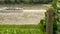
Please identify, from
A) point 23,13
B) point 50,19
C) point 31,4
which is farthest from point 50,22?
point 31,4

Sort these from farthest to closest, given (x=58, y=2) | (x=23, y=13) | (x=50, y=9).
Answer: (x=23, y=13) → (x=58, y=2) → (x=50, y=9)

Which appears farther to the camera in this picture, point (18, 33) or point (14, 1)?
point (14, 1)

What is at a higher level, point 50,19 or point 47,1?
point 50,19

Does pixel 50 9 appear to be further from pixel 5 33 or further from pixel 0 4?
pixel 0 4

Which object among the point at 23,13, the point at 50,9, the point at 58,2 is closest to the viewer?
the point at 50,9

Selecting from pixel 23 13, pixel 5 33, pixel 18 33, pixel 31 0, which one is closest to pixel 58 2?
pixel 18 33

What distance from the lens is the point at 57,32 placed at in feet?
10.3

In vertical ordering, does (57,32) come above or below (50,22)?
below

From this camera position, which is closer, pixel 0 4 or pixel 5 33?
pixel 5 33

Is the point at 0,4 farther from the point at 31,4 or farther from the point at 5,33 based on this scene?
the point at 5,33

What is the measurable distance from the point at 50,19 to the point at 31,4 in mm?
7385

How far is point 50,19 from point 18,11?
17.1ft

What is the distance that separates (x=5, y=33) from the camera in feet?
13.1

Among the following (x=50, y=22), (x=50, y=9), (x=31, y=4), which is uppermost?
(x=50, y=9)
